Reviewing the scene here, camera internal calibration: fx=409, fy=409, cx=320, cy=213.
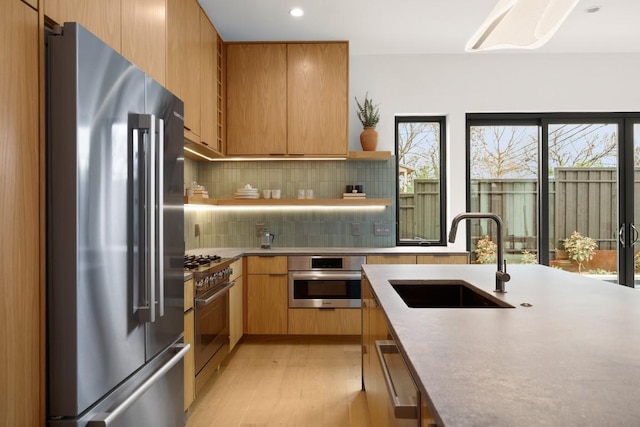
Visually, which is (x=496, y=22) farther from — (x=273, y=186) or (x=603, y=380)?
(x=273, y=186)

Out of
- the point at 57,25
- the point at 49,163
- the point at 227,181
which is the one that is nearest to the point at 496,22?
the point at 57,25

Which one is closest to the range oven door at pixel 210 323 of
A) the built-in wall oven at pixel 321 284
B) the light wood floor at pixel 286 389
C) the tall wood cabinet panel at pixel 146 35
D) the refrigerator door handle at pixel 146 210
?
the light wood floor at pixel 286 389

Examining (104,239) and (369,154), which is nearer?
(104,239)

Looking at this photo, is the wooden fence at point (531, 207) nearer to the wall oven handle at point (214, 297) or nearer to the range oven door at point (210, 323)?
the wall oven handle at point (214, 297)

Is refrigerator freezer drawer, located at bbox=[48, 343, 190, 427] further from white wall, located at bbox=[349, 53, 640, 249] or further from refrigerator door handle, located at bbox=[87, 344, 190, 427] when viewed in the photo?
white wall, located at bbox=[349, 53, 640, 249]

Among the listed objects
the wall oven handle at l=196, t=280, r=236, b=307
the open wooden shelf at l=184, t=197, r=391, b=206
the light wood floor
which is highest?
the open wooden shelf at l=184, t=197, r=391, b=206

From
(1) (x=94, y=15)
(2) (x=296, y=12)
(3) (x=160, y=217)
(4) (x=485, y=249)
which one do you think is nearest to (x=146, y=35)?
(1) (x=94, y=15)

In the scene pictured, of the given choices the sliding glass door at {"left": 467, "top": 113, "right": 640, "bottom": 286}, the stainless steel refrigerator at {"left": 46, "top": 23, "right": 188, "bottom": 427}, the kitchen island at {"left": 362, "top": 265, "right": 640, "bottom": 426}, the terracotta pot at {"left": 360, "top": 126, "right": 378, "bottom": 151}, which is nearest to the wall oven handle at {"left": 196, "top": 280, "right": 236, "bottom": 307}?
the stainless steel refrigerator at {"left": 46, "top": 23, "right": 188, "bottom": 427}

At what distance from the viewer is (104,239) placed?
4.48 feet

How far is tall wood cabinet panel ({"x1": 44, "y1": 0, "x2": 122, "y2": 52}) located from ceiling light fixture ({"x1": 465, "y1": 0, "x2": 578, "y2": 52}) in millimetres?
1589

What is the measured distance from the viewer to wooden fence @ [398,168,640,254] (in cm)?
438

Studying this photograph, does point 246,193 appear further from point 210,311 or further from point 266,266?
point 210,311

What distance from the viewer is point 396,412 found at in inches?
42.0

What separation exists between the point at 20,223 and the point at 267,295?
108 inches
